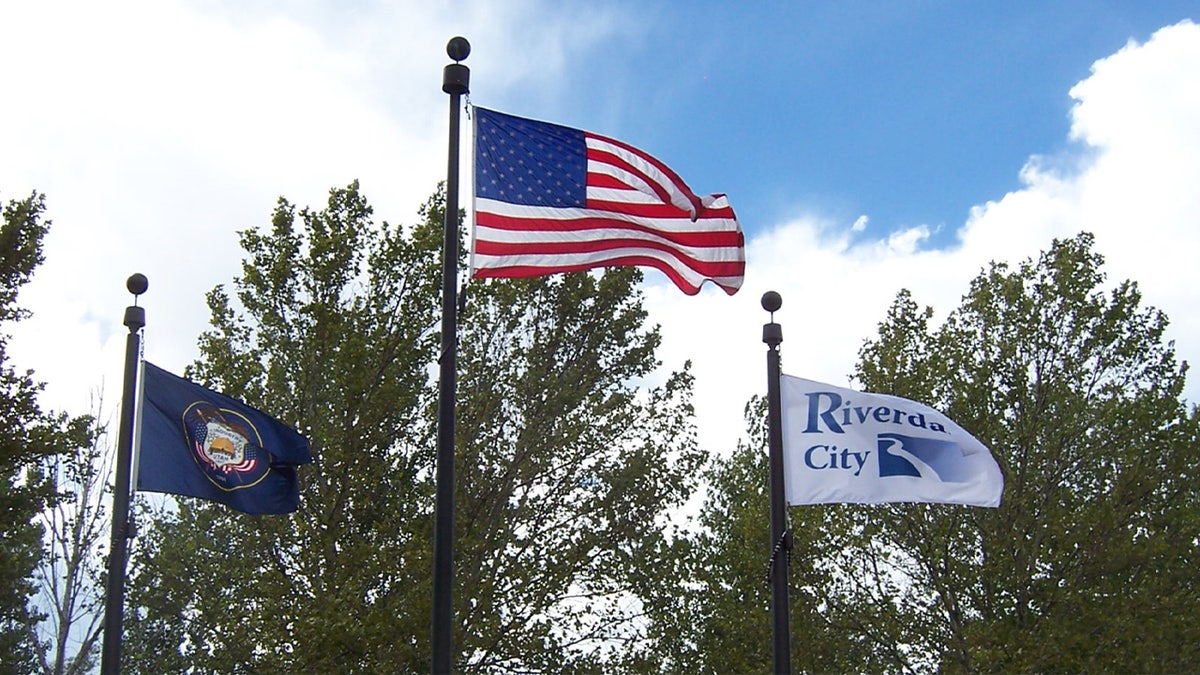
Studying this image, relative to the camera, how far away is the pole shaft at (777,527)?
1048 centimetres

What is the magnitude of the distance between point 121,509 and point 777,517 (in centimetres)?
580

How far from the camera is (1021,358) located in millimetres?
23719

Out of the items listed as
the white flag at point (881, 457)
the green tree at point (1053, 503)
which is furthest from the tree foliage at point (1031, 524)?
the white flag at point (881, 457)

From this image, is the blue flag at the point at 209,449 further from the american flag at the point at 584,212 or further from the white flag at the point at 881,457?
the white flag at the point at 881,457

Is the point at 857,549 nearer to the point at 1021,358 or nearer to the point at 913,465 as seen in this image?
the point at 1021,358

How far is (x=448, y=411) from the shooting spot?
9352mm

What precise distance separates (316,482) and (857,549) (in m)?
9.65

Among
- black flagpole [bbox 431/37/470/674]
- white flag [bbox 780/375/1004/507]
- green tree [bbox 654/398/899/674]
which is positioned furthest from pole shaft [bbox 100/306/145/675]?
green tree [bbox 654/398/899/674]

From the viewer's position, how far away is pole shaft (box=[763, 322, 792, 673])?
1048 centimetres

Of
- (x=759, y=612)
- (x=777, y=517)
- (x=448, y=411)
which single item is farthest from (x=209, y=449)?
(x=759, y=612)

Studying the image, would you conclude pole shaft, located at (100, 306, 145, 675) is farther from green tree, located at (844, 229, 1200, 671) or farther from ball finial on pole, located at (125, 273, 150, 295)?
green tree, located at (844, 229, 1200, 671)

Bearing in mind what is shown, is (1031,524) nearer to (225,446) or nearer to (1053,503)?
(1053,503)

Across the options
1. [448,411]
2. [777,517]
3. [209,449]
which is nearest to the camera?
[448,411]

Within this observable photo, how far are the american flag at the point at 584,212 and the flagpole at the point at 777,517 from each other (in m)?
0.70
